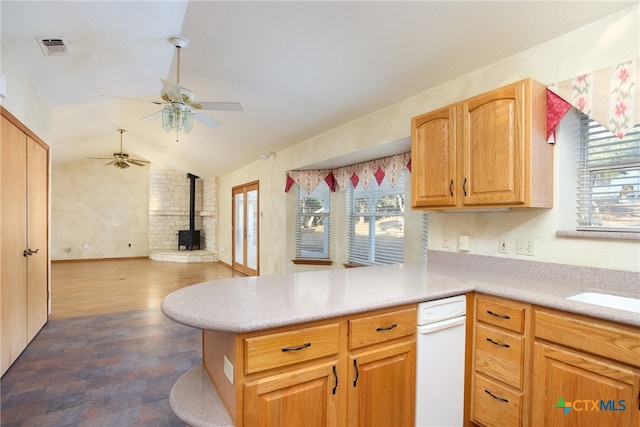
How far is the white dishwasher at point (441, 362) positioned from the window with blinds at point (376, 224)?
1.92 metres

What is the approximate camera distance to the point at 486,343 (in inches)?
71.2

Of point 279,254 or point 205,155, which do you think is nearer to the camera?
point 279,254

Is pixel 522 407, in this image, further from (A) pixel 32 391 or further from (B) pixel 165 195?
(B) pixel 165 195

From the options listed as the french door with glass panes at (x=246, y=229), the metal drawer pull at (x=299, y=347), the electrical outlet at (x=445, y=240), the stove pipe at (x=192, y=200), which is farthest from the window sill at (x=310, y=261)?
the stove pipe at (x=192, y=200)

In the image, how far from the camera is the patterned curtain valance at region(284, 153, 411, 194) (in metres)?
3.61

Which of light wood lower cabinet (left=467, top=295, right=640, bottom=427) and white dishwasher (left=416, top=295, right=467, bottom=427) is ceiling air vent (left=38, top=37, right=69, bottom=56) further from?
light wood lower cabinet (left=467, top=295, right=640, bottom=427)

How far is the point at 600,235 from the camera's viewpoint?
1.82 metres

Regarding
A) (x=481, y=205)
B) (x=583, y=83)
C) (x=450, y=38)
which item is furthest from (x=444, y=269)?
(x=450, y=38)

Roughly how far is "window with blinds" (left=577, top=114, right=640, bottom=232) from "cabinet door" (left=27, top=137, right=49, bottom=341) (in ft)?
14.8

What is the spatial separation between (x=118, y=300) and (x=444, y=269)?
480 centimetres

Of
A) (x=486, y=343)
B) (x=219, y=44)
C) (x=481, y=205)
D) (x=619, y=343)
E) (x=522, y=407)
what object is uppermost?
(x=219, y=44)

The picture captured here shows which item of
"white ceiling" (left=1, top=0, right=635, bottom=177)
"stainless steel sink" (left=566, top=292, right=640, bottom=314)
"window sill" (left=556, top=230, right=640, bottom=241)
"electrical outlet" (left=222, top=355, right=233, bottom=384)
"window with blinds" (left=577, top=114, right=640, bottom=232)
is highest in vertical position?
"white ceiling" (left=1, top=0, right=635, bottom=177)

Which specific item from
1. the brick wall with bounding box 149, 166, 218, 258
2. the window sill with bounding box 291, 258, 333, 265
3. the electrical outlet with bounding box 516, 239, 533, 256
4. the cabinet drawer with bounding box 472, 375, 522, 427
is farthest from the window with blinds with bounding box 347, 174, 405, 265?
the brick wall with bounding box 149, 166, 218, 258

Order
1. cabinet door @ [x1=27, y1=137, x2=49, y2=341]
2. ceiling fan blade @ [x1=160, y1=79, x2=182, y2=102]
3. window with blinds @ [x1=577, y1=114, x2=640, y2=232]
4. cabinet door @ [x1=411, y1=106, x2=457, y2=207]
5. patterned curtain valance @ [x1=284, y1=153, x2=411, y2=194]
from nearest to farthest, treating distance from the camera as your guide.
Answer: window with blinds @ [x1=577, y1=114, x2=640, y2=232], cabinet door @ [x1=411, y1=106, x2=457, y2=207], ceiling fan blade @ [x1=160, y1=79, x2=182, y2=102], cabinet door @ [x1=27, y1=137, x2=49, y2=341], patterned curtain valance @ [x1=284, y1=153, x2=411, y2=194]
